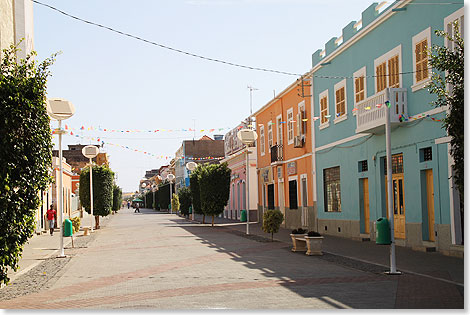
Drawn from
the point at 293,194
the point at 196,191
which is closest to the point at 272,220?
the point at 293,194

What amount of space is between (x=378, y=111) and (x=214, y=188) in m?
20.1

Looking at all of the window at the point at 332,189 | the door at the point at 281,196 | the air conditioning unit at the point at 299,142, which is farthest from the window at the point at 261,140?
the window at the point at 332,189

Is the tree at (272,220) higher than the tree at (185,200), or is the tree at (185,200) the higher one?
the tree at (185,200)

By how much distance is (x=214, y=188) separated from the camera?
38.9 m

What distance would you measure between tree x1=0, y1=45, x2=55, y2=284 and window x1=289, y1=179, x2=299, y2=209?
22291 mm

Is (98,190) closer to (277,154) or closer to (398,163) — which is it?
(277,154)


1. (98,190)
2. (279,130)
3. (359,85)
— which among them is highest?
(359,85)

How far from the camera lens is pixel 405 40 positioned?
1931 centimetres

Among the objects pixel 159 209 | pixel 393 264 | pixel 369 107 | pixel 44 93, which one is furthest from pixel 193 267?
pixel 159 209

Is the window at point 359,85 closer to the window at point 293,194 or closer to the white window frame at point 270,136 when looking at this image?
the window at point 293,194

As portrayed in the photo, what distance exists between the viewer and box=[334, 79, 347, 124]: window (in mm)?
24987

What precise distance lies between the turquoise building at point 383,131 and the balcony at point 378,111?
0.03 m

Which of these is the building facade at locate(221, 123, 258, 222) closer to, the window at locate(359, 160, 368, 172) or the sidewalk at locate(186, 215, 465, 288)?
the window at locate(359, 160, 368, 172)

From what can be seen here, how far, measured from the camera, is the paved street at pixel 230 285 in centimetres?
960
